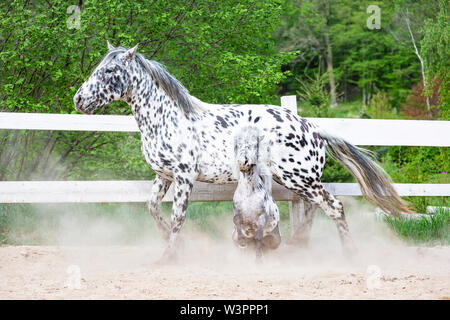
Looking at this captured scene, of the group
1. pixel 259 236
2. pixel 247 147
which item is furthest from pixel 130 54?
pixel 259 236

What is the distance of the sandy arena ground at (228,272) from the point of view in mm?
3408

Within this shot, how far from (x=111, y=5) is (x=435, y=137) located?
433 centimetres

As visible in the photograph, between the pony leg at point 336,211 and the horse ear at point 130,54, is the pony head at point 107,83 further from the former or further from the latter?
the pony leg at point 336,211

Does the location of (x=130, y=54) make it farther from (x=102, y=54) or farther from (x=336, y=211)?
(x=102, y=54)

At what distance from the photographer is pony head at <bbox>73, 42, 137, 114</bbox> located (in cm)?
462

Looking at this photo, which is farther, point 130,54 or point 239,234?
point 130,54

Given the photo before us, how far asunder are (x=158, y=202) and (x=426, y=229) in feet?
10.2

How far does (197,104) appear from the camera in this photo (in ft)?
16.5

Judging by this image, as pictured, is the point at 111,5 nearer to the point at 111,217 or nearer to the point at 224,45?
the point at 224,45

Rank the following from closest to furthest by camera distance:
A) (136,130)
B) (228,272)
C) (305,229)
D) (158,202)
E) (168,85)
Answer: (228,272) → (168,85) → (158,202) → (305,229) → (136,130)

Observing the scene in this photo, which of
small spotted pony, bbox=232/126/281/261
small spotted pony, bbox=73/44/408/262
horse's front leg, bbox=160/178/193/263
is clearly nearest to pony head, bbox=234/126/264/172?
small spotted pony, bbox=232/126/281/261

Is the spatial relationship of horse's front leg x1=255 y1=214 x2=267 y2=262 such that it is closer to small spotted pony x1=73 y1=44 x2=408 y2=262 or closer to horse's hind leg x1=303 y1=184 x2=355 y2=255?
small spotted pony x1=73 y1=44 x2=408 y2=262

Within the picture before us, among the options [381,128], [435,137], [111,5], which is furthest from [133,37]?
[435,137]

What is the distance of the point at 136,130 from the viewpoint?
563 centimetres
